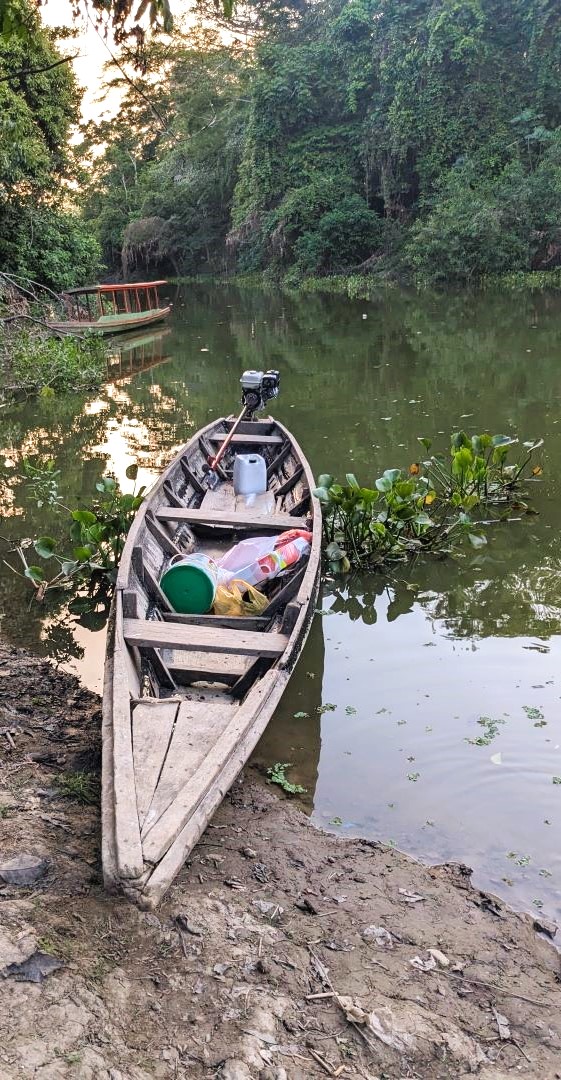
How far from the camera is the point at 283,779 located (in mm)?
3455

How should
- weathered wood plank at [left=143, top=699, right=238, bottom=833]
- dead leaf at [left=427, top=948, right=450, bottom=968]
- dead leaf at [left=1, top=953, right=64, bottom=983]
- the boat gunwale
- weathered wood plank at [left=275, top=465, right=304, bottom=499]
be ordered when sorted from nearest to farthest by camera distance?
dead leaf at [left=1, top=953, right=64, bottom=983] < dead leaf at [left=427, top=948, right=450, bottom=968] < weathered wood plank at [left=143, top=699, right=238, bottom=833] < weathered wood plank at [left=275, top=465, right=304, bottom=499] < the boat gunwale

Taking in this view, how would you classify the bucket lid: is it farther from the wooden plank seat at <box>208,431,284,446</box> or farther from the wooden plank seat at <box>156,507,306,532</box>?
the wooden plank seat at <box>208,431,284,446</box>

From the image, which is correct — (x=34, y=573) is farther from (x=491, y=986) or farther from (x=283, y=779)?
(x=491, y=986)

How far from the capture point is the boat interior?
365 centimetres

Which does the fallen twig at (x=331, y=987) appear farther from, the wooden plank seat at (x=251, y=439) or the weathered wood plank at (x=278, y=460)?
the wooden plank seat at (x=251, y=439)

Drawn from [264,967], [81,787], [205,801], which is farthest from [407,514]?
[264,967]

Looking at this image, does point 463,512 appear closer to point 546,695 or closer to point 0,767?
point 546,695

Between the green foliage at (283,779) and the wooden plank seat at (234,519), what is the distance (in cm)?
205

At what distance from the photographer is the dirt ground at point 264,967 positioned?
1.89 meters

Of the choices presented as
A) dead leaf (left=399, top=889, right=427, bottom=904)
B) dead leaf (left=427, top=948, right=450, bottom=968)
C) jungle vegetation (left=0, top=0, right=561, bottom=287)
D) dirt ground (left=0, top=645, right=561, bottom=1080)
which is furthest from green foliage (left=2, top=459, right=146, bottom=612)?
jungle vegetation (left=0, top=0, right=561, bottom=287)

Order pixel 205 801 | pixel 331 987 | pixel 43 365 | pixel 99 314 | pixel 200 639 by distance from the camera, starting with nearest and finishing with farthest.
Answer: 1. pixel 331 987
2. pixel 205 801
3. pixel 200 639
4. pixel 43 365
5. pixel 99 314

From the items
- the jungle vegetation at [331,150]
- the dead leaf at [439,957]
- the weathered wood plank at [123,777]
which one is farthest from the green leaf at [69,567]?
the jungle vegetation at [331,150]

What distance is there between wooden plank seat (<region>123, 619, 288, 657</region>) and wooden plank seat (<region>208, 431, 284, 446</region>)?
12.7 feet

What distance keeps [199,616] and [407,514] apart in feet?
6.26
